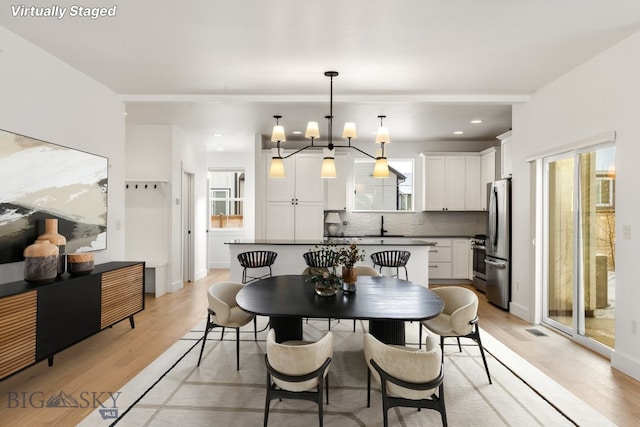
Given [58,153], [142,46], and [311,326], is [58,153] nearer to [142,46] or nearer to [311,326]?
[142,46]

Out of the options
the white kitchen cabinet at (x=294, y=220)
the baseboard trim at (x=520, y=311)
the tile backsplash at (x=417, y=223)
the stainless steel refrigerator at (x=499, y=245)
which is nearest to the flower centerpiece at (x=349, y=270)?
the baseboard trim at (x=520, y=311)

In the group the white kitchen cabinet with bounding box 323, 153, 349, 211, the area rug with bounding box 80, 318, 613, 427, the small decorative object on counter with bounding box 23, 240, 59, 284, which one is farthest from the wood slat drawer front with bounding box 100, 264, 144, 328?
the white kitchen cabinet with bounding box 323, 153, 349, 211

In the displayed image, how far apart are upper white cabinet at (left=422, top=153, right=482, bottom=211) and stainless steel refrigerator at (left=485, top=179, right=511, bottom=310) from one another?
4.92 ft

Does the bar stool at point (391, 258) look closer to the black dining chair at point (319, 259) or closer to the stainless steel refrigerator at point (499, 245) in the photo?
the black dining chair at point (319, 259)

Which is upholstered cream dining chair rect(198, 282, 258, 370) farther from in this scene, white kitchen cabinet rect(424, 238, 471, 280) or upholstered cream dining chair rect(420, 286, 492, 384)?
white kitchen cabinet rect(424, 238, 471, 280)

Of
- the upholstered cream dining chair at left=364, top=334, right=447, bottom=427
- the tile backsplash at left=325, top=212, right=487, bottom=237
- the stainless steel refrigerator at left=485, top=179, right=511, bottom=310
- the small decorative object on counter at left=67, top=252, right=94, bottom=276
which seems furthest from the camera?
the tile backsplash at left=325, top=212, right=487, bottom=237

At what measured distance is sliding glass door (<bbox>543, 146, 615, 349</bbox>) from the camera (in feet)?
12.1

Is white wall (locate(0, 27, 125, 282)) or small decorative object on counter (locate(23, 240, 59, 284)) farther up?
white wall (locate(0, 27, 125, 282))

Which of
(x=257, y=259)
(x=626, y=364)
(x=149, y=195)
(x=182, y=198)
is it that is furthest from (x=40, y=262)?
(x=626, y=364)

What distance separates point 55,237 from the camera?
3.33 meters

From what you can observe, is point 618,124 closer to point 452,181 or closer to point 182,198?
point 452,181

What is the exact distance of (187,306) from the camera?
18.0ft

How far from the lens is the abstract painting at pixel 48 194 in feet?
10.1

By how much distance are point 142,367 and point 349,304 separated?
1.96 m
